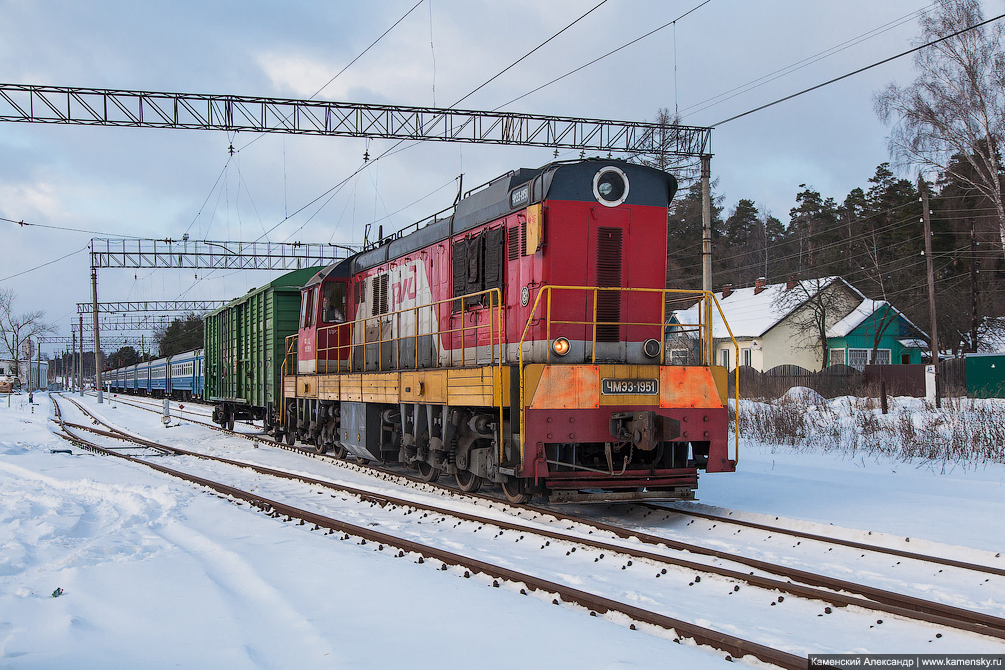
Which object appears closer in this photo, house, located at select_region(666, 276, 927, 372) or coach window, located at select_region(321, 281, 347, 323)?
coach window, located at select_region(321, 281, 347, 323)

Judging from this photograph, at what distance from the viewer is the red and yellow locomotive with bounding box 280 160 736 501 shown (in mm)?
7746

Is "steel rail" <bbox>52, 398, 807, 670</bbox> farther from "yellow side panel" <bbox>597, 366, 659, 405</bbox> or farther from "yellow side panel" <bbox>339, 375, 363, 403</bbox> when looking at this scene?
"yellow side panel" <bbox>339, 375, 363, 403</bbox>

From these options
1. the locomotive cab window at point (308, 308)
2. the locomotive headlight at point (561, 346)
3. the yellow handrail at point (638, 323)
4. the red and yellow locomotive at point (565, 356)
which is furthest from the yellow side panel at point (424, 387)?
the locomotive cab window at point (308, 308)

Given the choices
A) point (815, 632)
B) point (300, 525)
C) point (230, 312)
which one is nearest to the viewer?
point (815, 632)

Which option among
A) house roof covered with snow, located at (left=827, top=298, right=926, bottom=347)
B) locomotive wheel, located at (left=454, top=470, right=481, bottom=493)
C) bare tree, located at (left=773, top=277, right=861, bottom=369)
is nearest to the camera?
locomotive wheel, located at (left=454, top=470, right=481, bottom=493)

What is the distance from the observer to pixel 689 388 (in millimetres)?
8117

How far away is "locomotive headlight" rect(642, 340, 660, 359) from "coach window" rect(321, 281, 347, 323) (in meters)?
7.33

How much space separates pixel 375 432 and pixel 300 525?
4.18m

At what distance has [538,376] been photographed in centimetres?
761

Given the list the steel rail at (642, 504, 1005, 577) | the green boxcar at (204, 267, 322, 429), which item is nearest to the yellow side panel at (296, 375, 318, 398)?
the green boxcar at (204, 267, 322, 429)

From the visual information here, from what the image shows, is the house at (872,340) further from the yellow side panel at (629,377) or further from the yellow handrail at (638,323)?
the yellow side panel at (629,377)

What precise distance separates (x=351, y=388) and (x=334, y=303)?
2458 millimetres

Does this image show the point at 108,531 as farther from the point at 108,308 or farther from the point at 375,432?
the point at 108,308

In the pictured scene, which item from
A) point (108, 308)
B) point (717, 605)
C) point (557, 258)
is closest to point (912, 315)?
point (557, 258)
